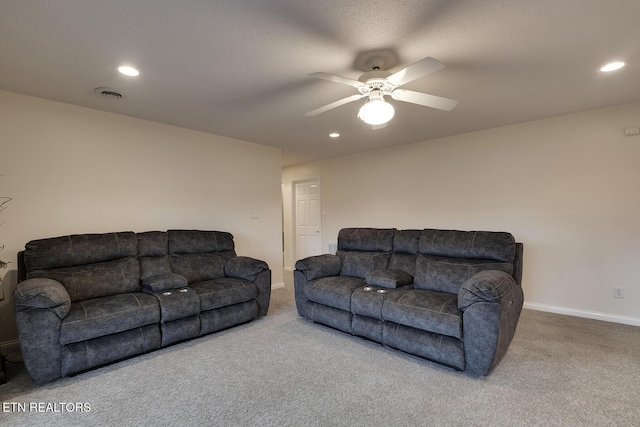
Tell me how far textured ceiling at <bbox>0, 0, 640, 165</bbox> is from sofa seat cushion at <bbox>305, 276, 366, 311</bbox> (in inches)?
74.1

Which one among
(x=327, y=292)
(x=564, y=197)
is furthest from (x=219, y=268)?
(x=564, y=197)

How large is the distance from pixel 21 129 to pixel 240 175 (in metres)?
2.40

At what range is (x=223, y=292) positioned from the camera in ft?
10.4

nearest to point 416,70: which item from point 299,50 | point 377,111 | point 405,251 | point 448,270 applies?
point 377,111

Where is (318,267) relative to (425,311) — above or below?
above

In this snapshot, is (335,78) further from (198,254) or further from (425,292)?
(198,254)

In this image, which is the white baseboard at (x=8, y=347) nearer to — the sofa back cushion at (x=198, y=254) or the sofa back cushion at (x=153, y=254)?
the sofa back cushion at (x=153, y=254)

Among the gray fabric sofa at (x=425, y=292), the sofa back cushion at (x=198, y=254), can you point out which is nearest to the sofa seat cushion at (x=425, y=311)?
the gray fabric sofa at (x=425, y=292)

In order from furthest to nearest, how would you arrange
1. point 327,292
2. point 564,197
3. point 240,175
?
point 240,175
point 564,197
point 327,292

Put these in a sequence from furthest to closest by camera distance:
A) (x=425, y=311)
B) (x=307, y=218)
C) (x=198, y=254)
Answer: (x=307, y=218) → (x=198, y=254) → (x=425, y=311)

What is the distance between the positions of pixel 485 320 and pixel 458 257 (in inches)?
37.0

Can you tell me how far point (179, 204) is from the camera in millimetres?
3957

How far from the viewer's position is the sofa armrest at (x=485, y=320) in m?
2.18

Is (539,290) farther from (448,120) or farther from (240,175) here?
(240,175)
